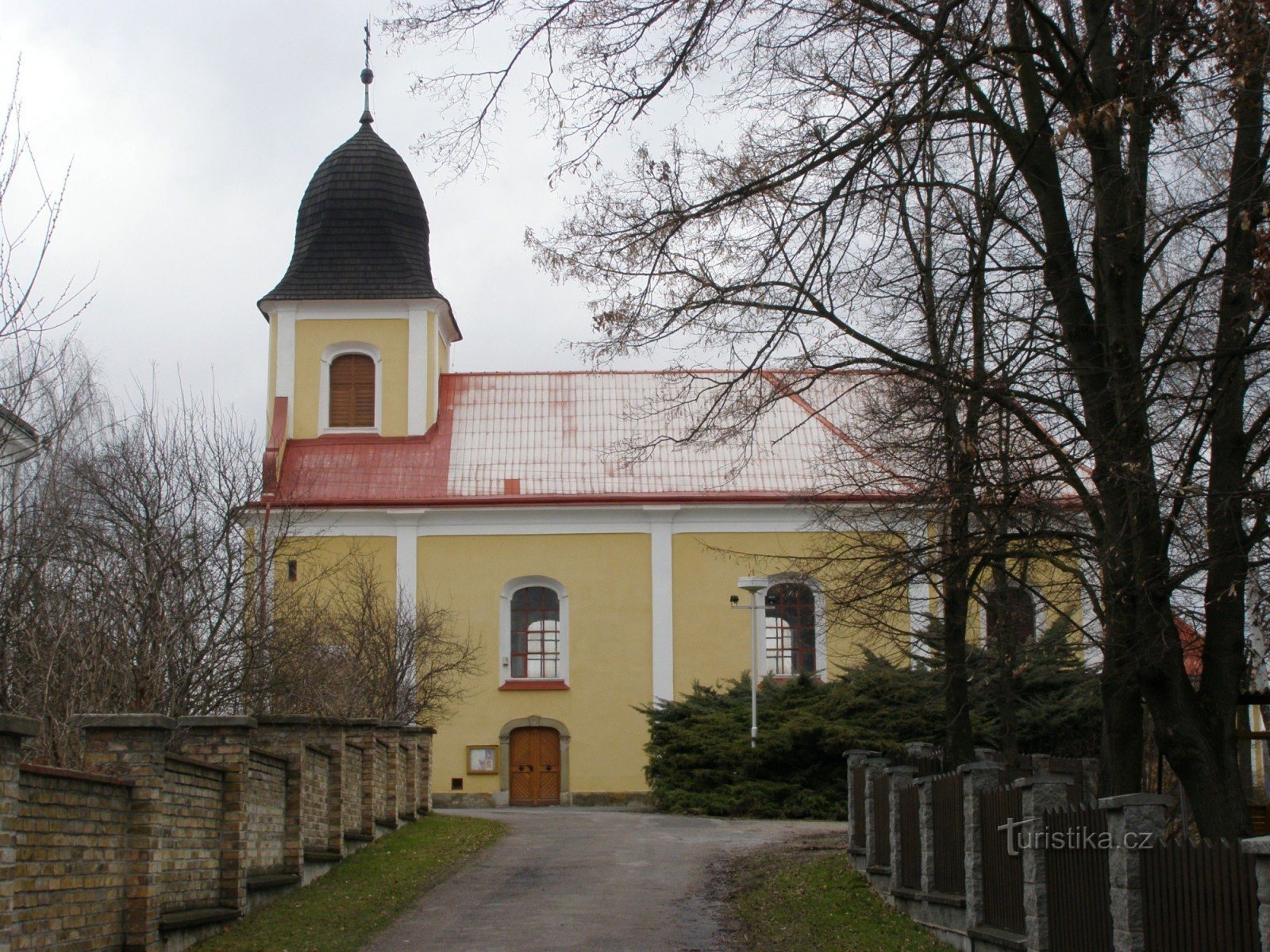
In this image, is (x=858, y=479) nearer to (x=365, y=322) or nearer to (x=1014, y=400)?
(x=1014, y=400)

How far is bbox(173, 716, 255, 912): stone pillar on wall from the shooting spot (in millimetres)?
11812

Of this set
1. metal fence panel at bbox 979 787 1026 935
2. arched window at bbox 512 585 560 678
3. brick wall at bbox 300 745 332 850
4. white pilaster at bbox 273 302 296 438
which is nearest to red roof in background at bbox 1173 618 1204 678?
metal fence panel at bbox 979 787 1026 935

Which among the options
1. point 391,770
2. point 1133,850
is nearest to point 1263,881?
point 1133,850

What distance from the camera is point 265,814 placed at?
12914 millimetres

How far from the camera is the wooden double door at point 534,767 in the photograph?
108 feet

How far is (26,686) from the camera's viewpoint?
13.0 m

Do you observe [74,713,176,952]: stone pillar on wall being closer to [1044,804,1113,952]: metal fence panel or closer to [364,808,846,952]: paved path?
[364,808,846,952]: paved path

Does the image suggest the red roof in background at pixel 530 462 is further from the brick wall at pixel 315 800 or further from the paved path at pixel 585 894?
the brick wall at pixel 315 800

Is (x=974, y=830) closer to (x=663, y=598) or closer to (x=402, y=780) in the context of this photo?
(x=402, y=780)

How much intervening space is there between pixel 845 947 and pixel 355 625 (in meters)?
16.1

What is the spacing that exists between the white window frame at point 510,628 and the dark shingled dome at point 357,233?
7424mm

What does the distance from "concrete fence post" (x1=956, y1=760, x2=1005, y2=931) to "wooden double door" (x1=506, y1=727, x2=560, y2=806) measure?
879 inches

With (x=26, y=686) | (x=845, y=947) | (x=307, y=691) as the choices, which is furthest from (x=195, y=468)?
(x=845, y=947)

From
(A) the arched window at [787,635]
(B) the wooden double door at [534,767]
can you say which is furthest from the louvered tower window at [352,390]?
(A) the arched window at [787,635]
